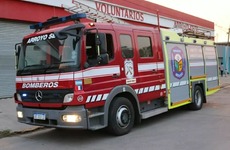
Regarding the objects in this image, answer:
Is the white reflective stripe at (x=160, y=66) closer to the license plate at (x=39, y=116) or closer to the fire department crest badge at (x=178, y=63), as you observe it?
the fire department crest badge at (x=178, y=63)

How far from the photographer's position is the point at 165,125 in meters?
8.40

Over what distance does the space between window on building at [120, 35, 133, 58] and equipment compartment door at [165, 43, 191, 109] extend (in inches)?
65.6

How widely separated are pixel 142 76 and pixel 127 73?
0.65 m

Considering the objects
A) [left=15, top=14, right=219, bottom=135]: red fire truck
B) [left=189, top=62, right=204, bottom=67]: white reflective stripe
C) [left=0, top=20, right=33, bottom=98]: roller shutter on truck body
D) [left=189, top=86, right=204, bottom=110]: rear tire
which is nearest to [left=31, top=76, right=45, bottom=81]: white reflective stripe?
[left=15, top=14, right=219, bottom=135]: red fire truck

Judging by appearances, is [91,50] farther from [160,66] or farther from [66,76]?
[160,66]

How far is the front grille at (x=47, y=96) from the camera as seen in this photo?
21.3 ft

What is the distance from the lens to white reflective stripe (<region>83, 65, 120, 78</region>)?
6.53 m

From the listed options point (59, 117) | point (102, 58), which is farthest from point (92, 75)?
point (59, 117)

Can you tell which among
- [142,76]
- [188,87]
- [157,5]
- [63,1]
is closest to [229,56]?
[157,5]

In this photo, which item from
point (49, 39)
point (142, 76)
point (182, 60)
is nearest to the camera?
point (49, 39)

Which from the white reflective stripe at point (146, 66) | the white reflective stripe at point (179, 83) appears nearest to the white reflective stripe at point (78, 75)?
the white reflective stripe at point (146, 66)

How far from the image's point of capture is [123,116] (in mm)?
7422

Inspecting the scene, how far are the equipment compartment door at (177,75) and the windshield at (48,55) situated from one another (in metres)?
3.45

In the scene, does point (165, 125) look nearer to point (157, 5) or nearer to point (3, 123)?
point (3, 123)
